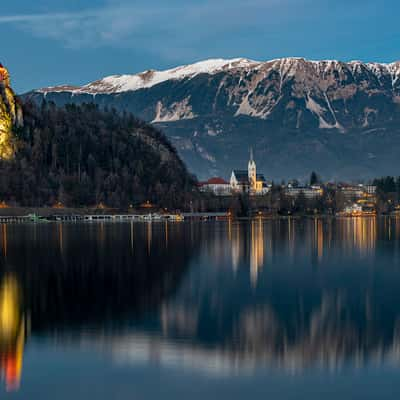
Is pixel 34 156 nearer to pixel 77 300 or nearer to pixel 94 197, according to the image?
pixel 94 197

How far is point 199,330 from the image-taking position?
2697 cm

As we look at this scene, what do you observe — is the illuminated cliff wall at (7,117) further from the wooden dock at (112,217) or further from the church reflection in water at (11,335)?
the church reflection in water at (11,335)

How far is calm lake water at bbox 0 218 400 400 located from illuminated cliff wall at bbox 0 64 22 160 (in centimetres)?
13948

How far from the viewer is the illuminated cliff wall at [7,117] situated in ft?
603

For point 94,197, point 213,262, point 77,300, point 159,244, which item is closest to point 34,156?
point 94,197

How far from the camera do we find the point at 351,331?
26781mm

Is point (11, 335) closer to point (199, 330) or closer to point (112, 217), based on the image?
point (199, 330)

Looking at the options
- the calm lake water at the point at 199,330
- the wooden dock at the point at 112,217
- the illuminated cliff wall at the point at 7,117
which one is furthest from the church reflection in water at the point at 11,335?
the illuminated cliff wall at the point at 7,117

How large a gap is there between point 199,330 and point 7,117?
171 m

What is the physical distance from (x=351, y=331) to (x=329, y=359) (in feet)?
14.5

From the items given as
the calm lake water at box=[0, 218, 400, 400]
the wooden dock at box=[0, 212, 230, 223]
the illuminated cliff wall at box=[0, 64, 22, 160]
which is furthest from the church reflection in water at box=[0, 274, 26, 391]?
the illuminated cliff wall at box=[0, 64, 22, 160]

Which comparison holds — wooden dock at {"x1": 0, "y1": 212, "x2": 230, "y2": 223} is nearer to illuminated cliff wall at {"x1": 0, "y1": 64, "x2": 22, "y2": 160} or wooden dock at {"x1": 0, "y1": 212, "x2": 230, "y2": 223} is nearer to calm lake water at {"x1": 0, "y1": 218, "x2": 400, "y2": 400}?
illuminated cliff wall at {"x1": 0, "y1": 64, "x2": 22, "y2": 160}

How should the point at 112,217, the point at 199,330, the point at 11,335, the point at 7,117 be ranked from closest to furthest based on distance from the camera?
the point at 11,335 < the point at 199,330 < the point at 112,217 < the point at 7,117

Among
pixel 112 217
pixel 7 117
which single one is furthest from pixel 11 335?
pixel 7 117
